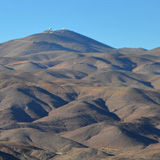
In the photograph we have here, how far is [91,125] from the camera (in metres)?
162

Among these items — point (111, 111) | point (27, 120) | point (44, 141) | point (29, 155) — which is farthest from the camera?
point (111, 111)

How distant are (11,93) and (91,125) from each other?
48176mm

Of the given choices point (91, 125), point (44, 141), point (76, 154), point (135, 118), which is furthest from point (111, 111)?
point (76, 154)

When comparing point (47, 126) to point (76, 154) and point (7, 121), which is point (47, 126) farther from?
point (76, 154)

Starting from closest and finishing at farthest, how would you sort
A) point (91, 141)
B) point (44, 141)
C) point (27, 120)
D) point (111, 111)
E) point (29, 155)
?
point (29, 155)
point (44, 141)
point (91, 141)
point (27, 120)
point (111, 111)

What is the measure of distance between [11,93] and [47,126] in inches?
1537

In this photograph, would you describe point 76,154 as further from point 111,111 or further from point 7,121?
point 111,111

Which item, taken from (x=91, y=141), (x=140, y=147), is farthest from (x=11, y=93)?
(x=140, y=147)

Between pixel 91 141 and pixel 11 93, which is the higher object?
pixel 11 93

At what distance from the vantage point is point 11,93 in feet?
654

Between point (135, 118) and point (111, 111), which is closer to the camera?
point (135, 118)

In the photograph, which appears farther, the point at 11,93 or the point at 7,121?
the point at 11,93

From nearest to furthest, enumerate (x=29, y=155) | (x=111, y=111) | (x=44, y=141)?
(x=29, y=155)
(x=44, y=141)
(x=111, y=111)

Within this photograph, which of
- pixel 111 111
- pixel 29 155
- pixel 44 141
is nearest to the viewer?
pixel 29 155
